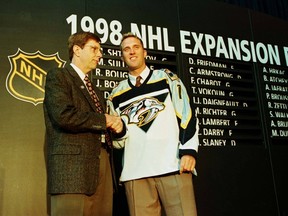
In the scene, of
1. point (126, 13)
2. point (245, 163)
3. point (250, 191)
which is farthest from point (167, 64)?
point (250, 191)

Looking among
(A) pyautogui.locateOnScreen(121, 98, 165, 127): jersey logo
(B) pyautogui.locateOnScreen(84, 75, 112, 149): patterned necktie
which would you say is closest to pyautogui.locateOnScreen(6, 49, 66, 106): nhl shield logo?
(B) pyautogui.locateOnScreen(84, 75, 112, 149): patterned necktie

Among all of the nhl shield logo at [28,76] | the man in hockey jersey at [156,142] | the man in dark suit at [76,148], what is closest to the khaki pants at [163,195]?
the man in hockey jersey at [156,142]

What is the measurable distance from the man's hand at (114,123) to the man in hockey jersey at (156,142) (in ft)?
0.63

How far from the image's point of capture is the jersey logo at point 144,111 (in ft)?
6.37

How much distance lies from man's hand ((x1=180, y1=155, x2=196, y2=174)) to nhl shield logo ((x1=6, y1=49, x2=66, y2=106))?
1.17 m

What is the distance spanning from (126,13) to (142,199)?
5.40 feet

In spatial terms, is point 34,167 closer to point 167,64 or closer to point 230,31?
point 167,64

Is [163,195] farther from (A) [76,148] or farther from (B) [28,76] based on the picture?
(B) [28,76]

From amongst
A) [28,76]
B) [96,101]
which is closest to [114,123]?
[96,101]

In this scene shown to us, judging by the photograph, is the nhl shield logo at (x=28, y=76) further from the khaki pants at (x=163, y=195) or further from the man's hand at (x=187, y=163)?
the man's hand at (x=187, y=163)

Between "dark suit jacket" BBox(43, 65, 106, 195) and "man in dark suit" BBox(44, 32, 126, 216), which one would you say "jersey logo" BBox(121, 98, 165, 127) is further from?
"dark suit jacket" BBox(43, 65, 106, 195)

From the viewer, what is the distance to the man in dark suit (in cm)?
161

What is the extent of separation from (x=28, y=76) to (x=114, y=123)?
1.03 metres

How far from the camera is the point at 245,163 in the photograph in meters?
2.98
